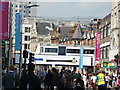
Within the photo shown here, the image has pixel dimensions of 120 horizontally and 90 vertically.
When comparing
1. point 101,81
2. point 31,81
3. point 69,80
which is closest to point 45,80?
point 69,80

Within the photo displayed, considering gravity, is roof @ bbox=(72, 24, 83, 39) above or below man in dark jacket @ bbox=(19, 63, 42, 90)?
above

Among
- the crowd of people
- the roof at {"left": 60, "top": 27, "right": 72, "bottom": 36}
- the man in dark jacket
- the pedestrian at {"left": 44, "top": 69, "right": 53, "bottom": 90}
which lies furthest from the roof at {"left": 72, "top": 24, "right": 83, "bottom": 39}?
the man in dark jacket

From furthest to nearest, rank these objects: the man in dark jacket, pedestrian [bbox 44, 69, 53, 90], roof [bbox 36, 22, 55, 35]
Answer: roof [bbox 36, 22, 55, 35]
pedestrian [bbox 44, 69, 53, 90]
the man in dark jacket

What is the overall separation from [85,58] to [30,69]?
62.4m

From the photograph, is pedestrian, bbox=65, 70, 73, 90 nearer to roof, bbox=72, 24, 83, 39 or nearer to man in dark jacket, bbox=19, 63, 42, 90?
man in dark jacket, bbox=19, 63, 42, 90

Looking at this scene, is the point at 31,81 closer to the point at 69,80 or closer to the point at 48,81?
the point at 48,81

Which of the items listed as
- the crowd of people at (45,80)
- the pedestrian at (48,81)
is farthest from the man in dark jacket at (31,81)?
the pedestrian at (48,81)

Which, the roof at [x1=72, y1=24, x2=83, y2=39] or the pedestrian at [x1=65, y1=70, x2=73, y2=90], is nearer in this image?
the pedestrian at [x1=65, y1=70, x2=73, y2=90]

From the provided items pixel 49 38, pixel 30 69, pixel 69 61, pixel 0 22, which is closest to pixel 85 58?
pixel 69 61

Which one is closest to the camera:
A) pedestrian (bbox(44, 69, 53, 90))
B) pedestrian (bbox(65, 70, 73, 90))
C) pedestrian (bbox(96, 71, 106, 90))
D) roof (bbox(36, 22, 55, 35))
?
pedestrian (bbox(44, 69, 53, 90))

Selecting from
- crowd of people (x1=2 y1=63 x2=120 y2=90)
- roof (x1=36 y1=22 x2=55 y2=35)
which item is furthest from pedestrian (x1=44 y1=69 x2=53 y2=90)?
roof (x1=36 y1=22 x2=55 y2=35)

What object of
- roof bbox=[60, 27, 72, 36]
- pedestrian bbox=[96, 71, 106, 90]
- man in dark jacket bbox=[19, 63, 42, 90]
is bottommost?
pedestrian bbox=[96, 71, 106, 90]

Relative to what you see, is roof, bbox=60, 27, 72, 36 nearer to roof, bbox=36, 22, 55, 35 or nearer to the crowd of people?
roof, bbox=36, 22, 55, 35

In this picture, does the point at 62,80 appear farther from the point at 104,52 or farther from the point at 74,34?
the point at 74,34
